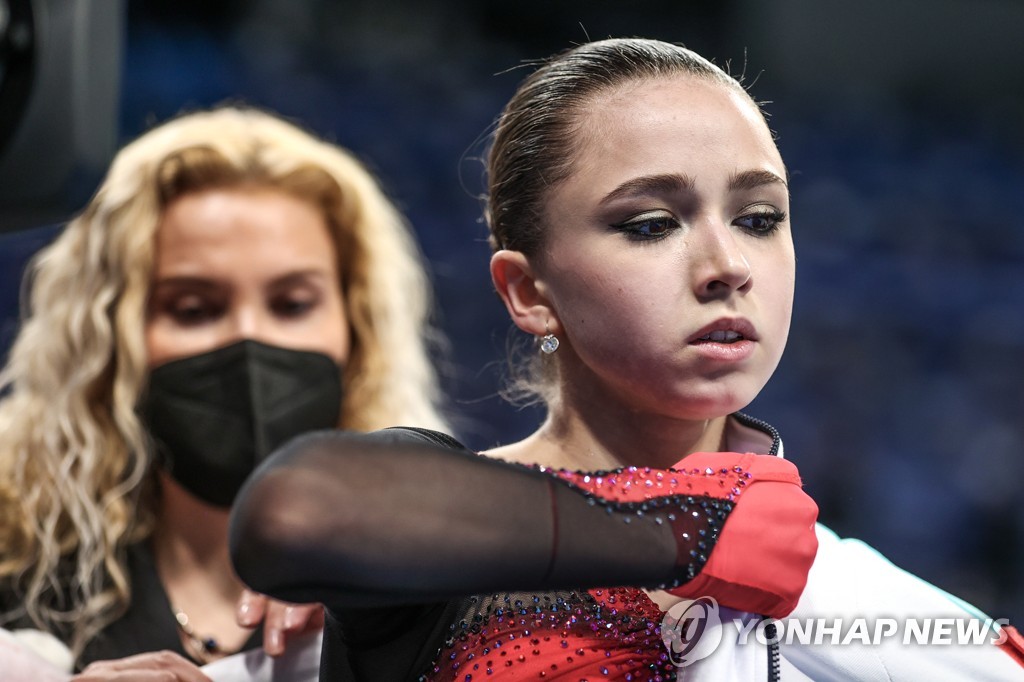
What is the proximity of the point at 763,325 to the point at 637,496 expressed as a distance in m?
0.22

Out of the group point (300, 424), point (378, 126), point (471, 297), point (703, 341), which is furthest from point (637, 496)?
point (378, 126)

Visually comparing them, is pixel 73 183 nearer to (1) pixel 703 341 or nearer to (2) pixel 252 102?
(1) pixel 703 341

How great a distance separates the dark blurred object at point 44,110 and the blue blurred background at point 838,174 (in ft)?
8.83

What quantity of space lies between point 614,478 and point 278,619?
768mm

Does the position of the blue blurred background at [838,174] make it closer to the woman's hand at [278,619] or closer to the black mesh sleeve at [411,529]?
the woman's hand at [278,619]

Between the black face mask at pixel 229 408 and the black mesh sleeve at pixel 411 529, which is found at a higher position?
the black mesh sleeve at pixel 411 529

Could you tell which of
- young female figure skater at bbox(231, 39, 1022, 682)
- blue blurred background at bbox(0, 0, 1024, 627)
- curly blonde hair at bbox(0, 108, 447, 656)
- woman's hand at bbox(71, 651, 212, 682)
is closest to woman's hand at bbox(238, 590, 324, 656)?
woman's hand at bbox(71, 651, 212, 682)

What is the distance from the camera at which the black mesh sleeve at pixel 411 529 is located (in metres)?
0.81

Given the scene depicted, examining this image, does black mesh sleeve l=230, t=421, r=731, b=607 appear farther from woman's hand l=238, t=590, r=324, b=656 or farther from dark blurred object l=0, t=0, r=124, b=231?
dark blurred object l=0, t=0, r=124, b=231

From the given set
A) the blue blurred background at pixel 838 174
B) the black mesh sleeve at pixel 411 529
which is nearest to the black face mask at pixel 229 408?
the black mesh sleeve at pixel 411 529

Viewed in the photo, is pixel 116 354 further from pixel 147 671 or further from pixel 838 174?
pixel 838 174

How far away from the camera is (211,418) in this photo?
7.11 ft

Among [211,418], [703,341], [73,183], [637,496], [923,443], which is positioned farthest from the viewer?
[923,443]

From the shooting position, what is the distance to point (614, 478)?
97 cm
